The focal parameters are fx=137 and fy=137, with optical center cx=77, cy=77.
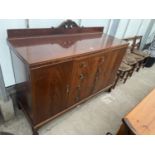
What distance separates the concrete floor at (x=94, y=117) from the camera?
1601 mm

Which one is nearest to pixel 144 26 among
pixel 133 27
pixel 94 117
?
pixel 133 27

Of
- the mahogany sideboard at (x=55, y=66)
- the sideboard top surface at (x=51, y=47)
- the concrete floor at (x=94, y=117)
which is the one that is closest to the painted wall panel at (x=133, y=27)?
the concrete floor at (x=94, y=117)

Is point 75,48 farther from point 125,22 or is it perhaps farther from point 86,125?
point 125,22

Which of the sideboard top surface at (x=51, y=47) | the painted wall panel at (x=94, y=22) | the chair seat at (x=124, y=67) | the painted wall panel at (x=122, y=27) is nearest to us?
the sideboard top surface at (x=51, y=47)

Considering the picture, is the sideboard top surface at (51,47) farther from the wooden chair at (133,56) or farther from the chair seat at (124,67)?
the wooden chair at (133,56)

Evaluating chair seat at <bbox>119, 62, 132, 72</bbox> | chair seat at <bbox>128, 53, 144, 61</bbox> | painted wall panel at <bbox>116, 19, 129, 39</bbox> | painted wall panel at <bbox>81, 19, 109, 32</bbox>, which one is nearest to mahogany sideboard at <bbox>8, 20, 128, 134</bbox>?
painted wall panel at <bbox>81, 19, 109, 32</bbox>

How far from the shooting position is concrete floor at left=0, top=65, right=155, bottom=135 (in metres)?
1.60

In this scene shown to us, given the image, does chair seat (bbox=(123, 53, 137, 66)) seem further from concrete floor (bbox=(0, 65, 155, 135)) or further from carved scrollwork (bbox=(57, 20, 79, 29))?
→ carved scrollwork (bbox=(57, 20, 79, 29))

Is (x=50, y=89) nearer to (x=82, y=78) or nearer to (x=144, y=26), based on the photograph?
(x=82, y=78)

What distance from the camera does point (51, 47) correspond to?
1.24 metres

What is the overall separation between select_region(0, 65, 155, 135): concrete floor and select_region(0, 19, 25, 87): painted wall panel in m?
0.49

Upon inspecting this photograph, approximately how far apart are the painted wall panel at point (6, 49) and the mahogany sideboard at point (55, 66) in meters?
0.09
